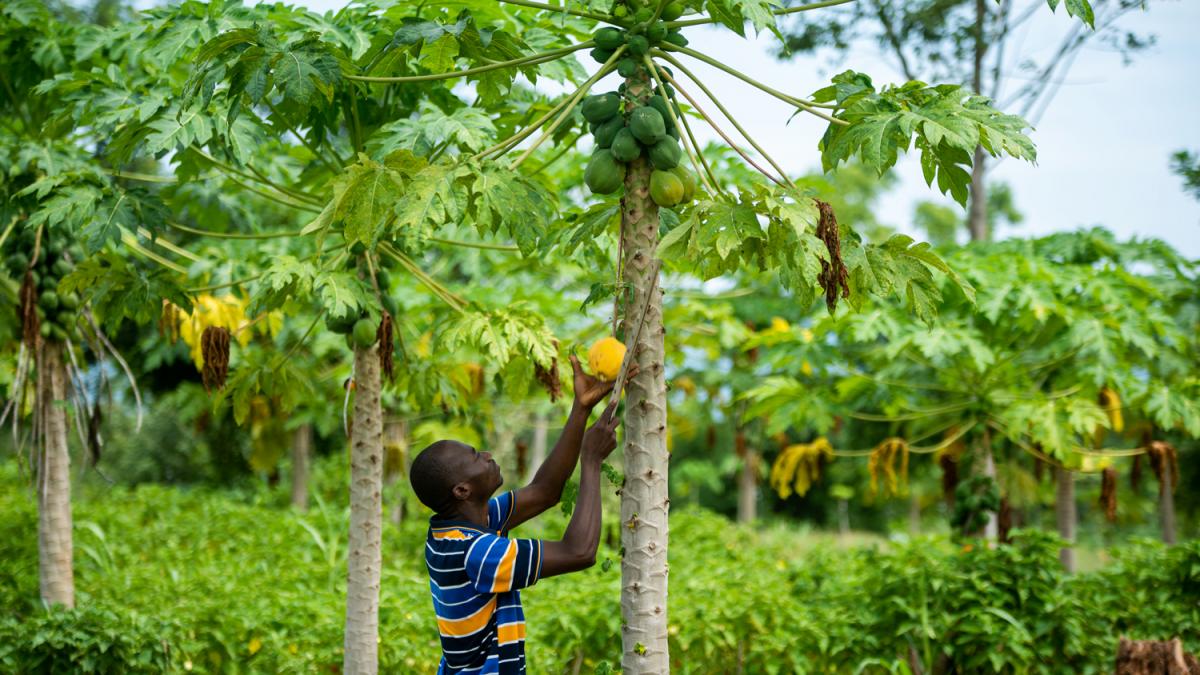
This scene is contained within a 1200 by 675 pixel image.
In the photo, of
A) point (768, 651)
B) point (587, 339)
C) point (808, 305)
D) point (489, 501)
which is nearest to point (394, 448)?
point (587, 339)

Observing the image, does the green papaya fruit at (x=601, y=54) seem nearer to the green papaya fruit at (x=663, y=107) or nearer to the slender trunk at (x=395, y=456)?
the green papaya fruit at (x=663, y=107)

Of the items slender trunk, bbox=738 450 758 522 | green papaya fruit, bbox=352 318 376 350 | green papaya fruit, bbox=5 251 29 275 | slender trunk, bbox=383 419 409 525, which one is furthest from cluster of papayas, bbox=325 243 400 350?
slender trunk, bbox=738 450 758 522

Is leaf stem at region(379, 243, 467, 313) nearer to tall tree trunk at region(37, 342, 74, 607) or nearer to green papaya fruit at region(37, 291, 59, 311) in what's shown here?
green papaya fruit at region(37, 291, 59, 311)

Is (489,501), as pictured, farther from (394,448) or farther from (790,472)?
(394,448)

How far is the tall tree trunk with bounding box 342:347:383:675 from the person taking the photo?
4.35 meters

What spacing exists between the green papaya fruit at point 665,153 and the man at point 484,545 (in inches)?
24.4

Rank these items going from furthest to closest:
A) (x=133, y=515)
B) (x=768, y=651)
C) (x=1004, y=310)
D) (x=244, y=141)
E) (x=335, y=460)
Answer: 1. (x=335, y=460)
2. (x=133, y=515)
3. (x=1004, y=310)
4. (x=768, y=651)
5. (x=244, y=141)

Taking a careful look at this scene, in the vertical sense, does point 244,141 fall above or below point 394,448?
above

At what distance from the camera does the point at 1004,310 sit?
6930mm

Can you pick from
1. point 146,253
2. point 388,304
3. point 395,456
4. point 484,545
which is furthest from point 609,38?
point 395,456

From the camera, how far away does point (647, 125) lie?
3061 millimetres

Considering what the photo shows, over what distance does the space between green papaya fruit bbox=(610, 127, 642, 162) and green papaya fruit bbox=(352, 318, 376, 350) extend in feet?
5.23

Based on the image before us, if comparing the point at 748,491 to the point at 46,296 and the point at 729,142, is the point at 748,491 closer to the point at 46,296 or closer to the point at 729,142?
the point at 46,296

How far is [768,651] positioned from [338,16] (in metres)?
3.99
